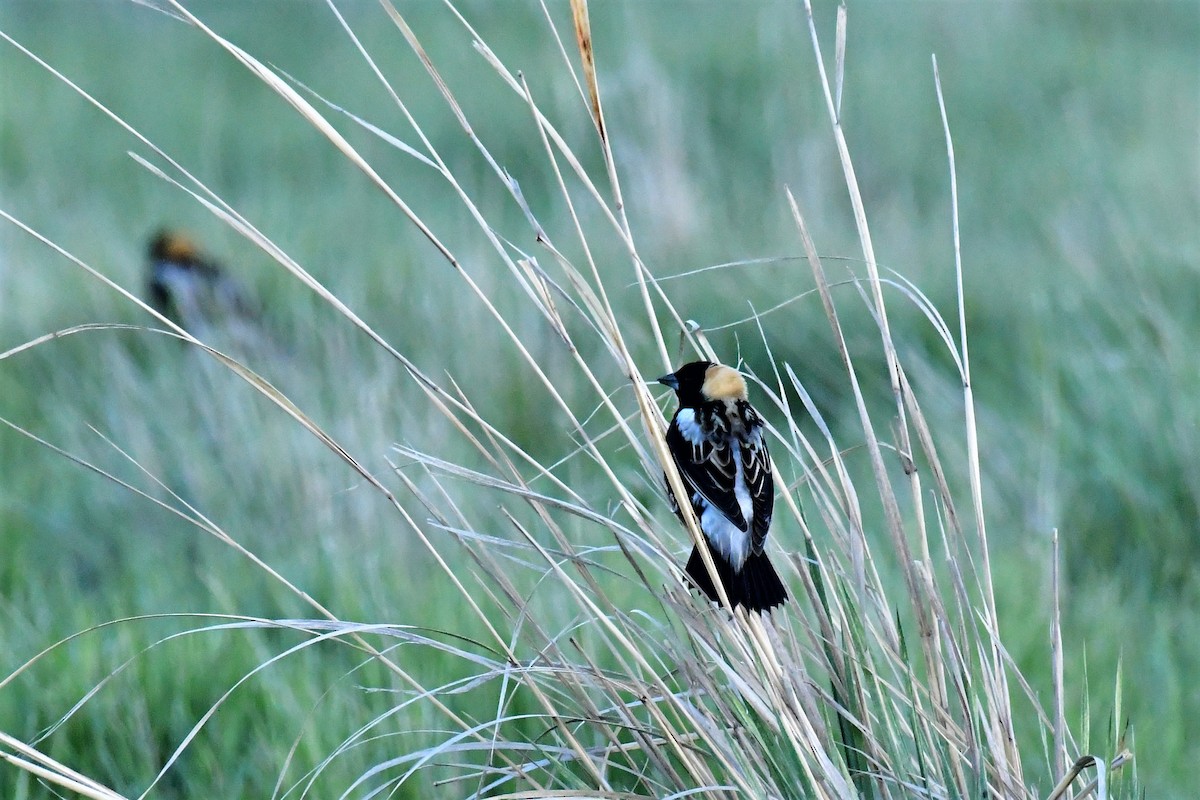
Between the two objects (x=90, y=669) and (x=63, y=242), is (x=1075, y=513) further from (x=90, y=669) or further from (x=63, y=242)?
(x=63, y=242)

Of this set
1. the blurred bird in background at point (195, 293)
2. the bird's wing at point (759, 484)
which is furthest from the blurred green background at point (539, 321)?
the bird's wing at point (759, 484)

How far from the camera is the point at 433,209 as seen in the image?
7.95 m

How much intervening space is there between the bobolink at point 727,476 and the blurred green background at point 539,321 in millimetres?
394

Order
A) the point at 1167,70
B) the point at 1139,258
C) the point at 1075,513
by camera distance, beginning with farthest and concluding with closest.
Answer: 1. the point at 1167,70
2. the point at 1139,258
3. the point at 1075,513

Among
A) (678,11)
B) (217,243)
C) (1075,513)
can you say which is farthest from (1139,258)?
(678,11)

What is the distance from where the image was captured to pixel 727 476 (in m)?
2.19

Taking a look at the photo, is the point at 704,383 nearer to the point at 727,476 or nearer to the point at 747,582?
the point at 727,476

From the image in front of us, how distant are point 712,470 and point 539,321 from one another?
274cm

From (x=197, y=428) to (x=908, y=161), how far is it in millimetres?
5347

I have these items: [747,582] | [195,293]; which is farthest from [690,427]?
[195,293]

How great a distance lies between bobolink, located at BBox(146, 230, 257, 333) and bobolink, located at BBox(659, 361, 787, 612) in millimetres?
2835

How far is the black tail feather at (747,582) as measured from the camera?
→ 6.06ft

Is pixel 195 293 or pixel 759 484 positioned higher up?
pixel 759 484

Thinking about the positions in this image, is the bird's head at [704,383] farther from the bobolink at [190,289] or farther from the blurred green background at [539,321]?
the bobolink at [190,289]
